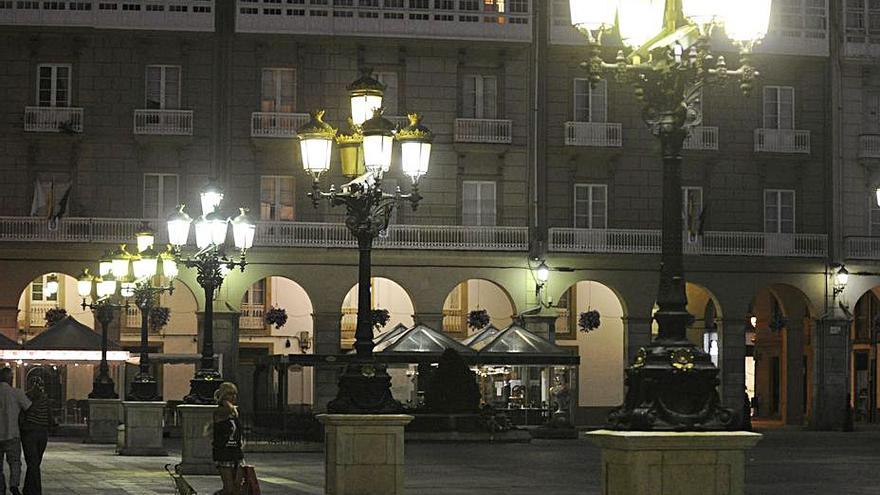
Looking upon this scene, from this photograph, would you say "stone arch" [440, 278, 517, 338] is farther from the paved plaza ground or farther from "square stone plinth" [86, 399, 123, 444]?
"square stone plinth" [86, 399, 123, 444]

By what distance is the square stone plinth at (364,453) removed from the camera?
19781mm

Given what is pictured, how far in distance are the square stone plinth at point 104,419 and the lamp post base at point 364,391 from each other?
75.2 feet

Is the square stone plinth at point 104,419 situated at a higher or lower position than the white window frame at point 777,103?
lower

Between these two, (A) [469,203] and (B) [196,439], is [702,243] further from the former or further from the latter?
(B) [196,439]

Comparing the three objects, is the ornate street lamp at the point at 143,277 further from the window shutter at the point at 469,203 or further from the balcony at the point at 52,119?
the window shutter at the point at 469,203

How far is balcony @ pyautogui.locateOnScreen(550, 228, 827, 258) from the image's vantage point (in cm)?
5162

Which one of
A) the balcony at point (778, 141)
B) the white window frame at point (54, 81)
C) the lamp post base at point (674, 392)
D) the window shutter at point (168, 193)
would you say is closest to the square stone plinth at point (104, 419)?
the window shutter at point (168, 193)

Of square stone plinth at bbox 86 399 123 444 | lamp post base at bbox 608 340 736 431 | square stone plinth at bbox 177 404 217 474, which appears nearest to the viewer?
lamp post base at bbox 608 340 736 431

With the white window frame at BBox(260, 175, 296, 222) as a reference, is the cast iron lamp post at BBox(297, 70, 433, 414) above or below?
below

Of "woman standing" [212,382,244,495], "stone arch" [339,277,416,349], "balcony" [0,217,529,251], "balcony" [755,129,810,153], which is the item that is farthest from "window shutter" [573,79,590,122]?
"woman standing" [212,382,244,495]

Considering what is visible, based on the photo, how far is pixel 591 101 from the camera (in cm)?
5231

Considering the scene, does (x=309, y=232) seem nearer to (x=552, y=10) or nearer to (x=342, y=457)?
(x=552, y=10)

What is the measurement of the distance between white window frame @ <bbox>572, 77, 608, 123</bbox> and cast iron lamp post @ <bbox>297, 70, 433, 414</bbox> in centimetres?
3091

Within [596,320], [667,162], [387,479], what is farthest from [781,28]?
[667,162]
